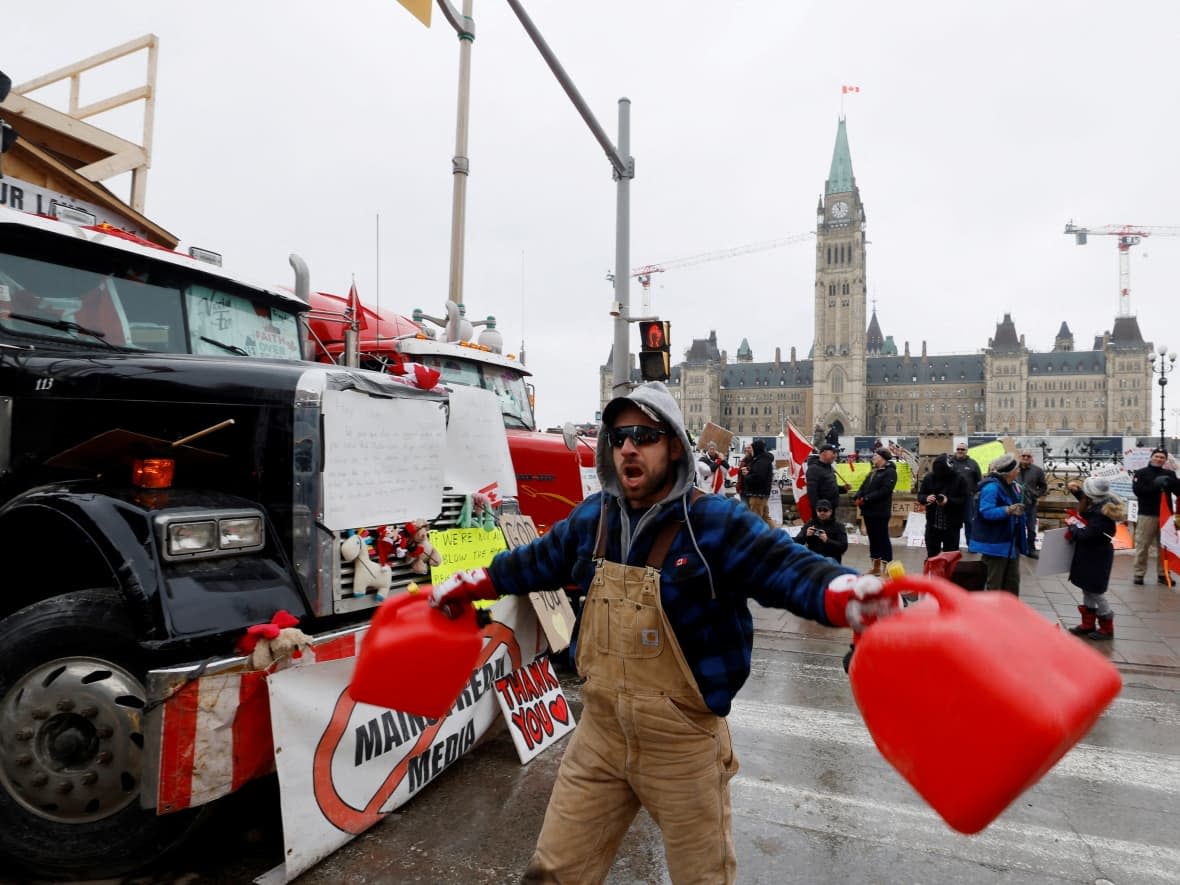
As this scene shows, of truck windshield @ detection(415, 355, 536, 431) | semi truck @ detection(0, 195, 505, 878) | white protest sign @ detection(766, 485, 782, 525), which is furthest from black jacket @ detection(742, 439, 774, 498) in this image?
semi truck @ detection(0, 195, 505, 878)

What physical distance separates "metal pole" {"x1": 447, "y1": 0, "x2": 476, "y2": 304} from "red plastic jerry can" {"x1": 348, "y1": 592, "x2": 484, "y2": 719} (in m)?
10.4

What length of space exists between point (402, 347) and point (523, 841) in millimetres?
5168

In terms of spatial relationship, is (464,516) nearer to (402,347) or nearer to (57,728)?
(57,728)

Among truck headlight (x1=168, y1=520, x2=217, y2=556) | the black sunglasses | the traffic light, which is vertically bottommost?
truck headlight (x1=168, y1=520, x2=217, y2=556)

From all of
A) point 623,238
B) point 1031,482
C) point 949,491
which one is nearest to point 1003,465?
point 949,491

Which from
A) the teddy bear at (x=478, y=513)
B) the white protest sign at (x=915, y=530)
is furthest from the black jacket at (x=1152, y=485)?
the teddy bear at (x=478, y=513)

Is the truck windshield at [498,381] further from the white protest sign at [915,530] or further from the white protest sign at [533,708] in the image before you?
the white protest sign at [915,530]

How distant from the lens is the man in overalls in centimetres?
222

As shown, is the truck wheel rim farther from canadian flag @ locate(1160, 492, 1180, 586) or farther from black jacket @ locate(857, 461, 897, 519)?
canadian flag @ locate(1160, 492, 1180, 586)

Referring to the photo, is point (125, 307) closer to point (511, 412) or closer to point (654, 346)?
point (511, 412)

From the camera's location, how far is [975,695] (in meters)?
1.58

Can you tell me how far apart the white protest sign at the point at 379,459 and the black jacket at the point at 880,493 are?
8098mm

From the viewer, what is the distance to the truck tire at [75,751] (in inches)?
116

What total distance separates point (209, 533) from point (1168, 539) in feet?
40.9
